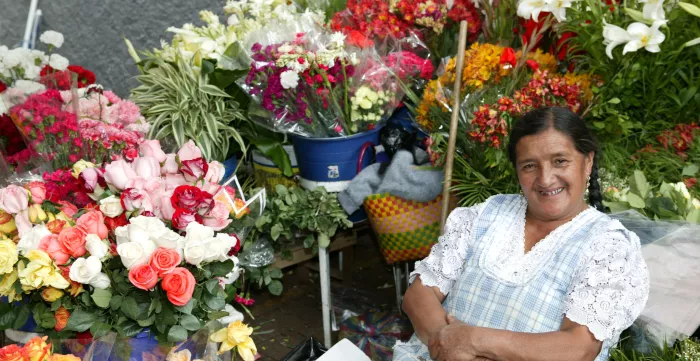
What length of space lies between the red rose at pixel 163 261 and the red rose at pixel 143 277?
16 millimetres

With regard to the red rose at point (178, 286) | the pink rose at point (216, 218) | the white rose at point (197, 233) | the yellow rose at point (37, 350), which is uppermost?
the white rose at point (197, 233)

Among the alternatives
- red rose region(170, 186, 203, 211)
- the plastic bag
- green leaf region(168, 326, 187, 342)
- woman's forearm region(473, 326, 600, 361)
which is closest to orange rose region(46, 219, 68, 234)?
red rose region(170, 186, 203, 211)

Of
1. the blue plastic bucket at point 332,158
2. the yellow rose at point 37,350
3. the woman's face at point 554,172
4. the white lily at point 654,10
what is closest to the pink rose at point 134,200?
the yellow rose at point 37,350

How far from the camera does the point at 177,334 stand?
6.19 ft

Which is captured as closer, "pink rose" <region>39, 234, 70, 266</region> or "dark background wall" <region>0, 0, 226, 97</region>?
"pink rose" <region>39, 234, 70, 266</region>

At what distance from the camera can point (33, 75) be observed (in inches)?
140

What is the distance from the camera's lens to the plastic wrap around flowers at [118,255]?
1.84 m

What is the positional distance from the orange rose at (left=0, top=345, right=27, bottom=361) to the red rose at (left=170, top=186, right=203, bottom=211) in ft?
1.79

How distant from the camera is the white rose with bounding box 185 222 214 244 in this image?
190 cm

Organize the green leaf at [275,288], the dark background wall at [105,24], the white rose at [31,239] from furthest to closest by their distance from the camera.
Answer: the dark background wall at [105,24], the green leaf at [275,288], the white rose at [31,239]

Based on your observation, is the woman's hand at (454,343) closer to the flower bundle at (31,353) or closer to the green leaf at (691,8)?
the flower bundle at (31,353)

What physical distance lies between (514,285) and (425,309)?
316mm

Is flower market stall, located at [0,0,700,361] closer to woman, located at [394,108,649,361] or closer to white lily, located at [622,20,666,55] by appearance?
white lily, located at [622,20,666,55]

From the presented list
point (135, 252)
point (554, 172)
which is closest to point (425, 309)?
point (554, 172)
